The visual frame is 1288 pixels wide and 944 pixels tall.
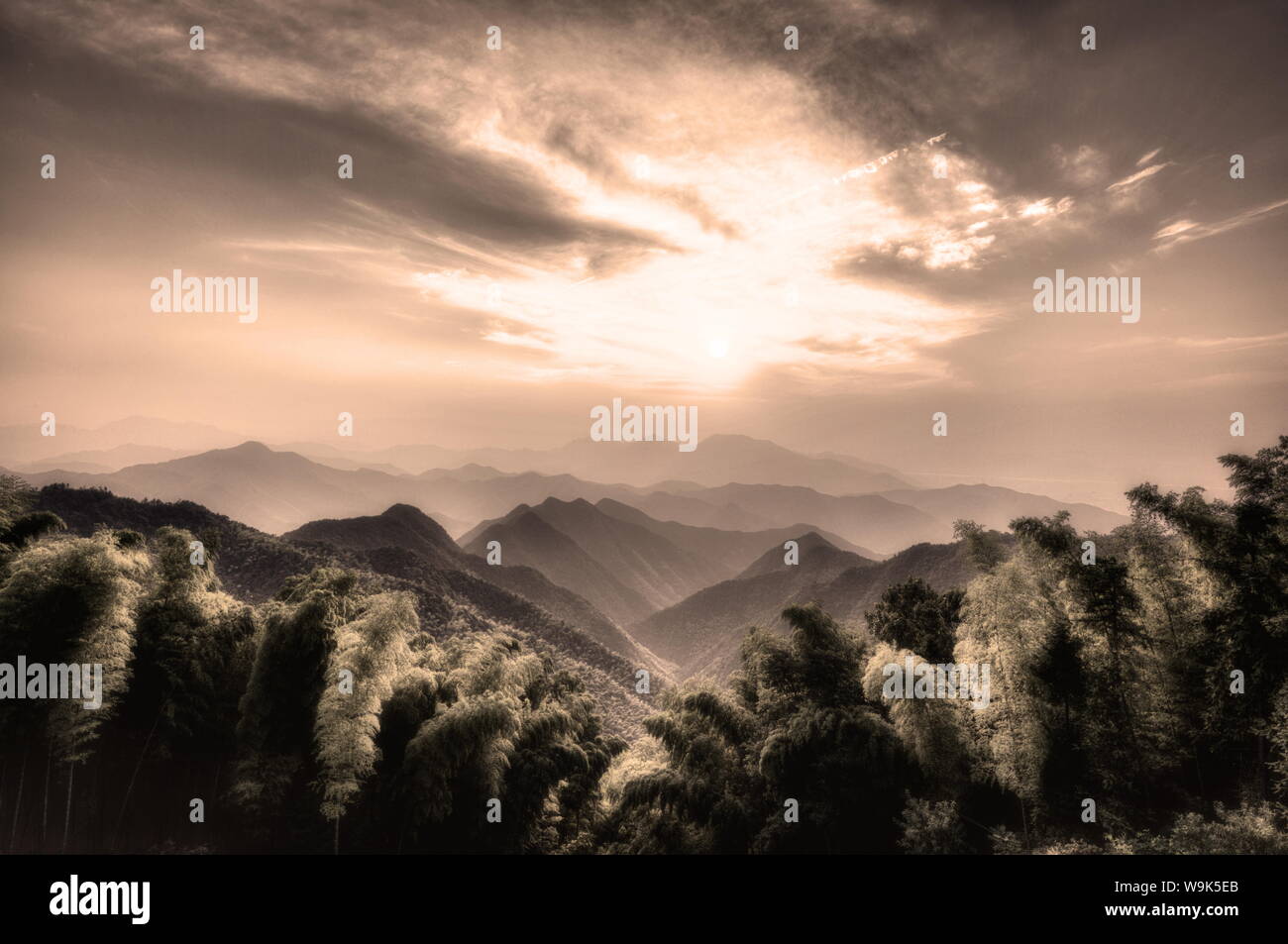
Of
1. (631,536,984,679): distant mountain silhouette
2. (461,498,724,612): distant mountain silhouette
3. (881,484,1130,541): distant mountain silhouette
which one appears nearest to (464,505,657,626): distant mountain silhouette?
(461,498,724,612): distant mountain silhouette

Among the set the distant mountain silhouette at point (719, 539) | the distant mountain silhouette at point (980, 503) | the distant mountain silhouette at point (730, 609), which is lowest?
the distant mountain silhouette at point (730, 609)

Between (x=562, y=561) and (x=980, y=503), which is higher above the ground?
(x=980, y=503)

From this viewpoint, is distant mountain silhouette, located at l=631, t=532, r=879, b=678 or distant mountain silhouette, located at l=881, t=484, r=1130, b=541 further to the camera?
distant mountain silhouette, located at l=881, t=484, r=1130, b=541

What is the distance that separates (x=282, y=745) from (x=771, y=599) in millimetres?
55546

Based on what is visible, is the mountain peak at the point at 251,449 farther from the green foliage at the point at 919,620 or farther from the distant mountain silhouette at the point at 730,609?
the green foliage at the point at 919,620

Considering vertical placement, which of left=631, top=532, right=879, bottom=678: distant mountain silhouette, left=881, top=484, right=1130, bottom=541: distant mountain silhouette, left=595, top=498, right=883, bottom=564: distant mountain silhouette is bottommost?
left=631, top=532, right=879, bottom=678: distant mountain silhouette

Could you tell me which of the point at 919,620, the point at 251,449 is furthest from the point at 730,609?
the point at 251,449

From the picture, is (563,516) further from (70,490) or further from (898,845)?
(898,845)

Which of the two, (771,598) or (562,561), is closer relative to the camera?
(771,598)

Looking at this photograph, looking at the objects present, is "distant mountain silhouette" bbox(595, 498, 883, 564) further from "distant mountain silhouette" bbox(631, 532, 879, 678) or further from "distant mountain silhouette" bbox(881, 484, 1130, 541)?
"distant mountain silhouette" bbox(631, 532, 879, 678)

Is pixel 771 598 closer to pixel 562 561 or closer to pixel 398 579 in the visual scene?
pixel 562 561

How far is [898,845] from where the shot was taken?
8.09 metres

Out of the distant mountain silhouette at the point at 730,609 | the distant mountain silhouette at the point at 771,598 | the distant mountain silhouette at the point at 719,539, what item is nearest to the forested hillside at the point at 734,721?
the distant mountain silhouette at the point at 771,598

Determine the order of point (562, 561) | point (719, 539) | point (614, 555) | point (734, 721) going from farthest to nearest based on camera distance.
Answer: point (719, 539) < point (614, 555) < point (562, 561) < point (734, 721)
